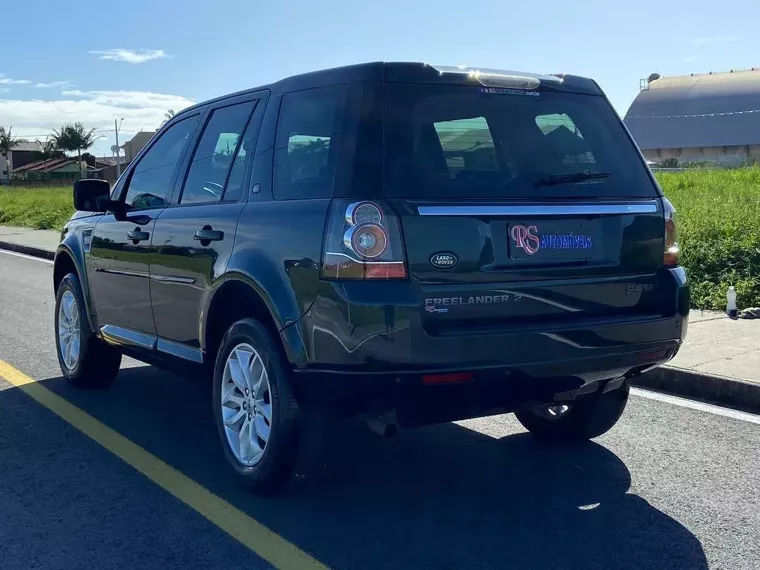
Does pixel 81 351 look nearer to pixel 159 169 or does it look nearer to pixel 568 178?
pixel 159 169

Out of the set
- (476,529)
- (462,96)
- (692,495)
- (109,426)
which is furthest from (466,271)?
(109,426)

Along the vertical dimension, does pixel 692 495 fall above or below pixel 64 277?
below

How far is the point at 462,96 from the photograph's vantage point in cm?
398

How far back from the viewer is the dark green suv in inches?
141

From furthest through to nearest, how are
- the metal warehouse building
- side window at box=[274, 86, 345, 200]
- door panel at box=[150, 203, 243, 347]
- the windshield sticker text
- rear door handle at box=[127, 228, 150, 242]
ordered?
1. the metal warehouse building
2. rear door handle at box=[127, 228, 150, 242]
3. door panel at box=[150, 203, 243, 347]
4. the windshield sticker text
5. side window at box=[274, 86, 345, 200]

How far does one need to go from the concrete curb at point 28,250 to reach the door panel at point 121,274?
11837mm

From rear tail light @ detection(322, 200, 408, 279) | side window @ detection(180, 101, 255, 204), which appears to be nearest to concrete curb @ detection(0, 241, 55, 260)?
side window @ detection(180, 101, 255, 204)

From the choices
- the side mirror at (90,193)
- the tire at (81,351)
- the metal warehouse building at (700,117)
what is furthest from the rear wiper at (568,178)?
the metal warehouse building at (700,117)

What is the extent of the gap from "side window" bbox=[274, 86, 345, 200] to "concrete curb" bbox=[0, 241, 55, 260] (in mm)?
13910

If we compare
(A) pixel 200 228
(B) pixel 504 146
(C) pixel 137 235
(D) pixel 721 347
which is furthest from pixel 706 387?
(C) pixel 137 235

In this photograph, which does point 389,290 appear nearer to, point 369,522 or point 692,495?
point 369,522

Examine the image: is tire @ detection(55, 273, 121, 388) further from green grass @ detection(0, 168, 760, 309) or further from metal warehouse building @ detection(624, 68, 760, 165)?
metal warehouse building @ detection(624, 68, 760, 165)

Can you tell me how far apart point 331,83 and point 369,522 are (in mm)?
1907

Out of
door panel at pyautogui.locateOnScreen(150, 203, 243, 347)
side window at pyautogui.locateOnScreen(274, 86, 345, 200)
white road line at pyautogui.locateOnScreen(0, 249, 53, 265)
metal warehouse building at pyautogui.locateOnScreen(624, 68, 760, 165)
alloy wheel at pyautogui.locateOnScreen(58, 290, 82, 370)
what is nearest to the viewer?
side window at pyautogui.locateOnScreen(274, 86, 345, 200)
